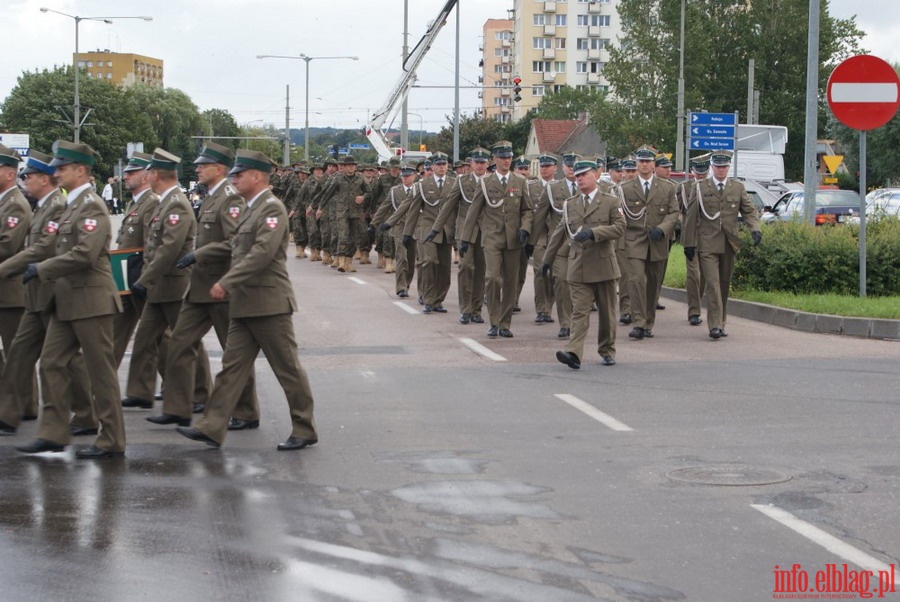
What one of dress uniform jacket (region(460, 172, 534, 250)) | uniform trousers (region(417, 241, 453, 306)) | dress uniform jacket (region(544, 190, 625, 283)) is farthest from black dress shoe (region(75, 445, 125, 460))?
uniform trousers (region(417, 241, 453, 306))

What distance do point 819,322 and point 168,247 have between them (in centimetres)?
881

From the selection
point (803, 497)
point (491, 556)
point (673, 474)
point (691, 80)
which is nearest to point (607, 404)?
point (673, 474)

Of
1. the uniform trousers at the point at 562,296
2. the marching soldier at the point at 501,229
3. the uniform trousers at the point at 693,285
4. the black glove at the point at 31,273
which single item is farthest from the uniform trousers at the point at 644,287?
the black glove at the point at 31,273

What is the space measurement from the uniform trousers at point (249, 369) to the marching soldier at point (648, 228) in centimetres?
709

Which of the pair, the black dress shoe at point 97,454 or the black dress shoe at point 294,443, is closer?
the black dress shoe at point 97,454

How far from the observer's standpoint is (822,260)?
58.1 ft

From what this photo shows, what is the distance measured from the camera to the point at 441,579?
575 centimetres

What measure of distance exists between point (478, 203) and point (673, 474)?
26.6 ft

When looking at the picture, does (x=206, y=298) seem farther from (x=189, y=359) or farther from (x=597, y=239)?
(x=597, y=239)

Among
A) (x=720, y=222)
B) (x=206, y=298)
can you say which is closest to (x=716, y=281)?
(x=720, y=222)

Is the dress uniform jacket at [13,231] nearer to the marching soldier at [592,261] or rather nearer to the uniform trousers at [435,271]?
the marching soldier at [592,261]

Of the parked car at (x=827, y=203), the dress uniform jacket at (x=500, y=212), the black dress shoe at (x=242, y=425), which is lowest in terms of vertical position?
the black dress shoe at (x=242, y=425)

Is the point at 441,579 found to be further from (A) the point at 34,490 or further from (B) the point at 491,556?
(A) the point at 34,490

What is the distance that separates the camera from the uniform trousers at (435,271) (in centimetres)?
1794
